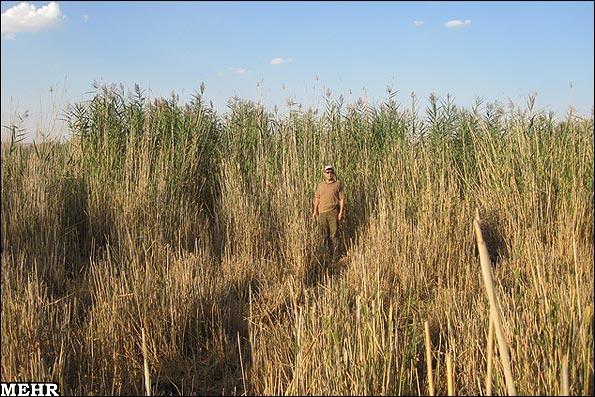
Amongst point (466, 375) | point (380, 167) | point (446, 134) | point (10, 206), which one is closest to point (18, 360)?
point (10, 206)

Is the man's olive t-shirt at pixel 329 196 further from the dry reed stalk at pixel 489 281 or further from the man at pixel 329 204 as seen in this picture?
the dry reed stalk at pixel 489 281

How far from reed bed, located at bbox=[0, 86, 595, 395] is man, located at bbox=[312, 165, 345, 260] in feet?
0.61

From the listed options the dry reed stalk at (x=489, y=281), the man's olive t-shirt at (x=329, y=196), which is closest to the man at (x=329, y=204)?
the man's olive t-shirt at (x=329, y=196)

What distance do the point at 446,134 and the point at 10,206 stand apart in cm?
545

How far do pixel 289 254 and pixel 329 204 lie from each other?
3.28ft

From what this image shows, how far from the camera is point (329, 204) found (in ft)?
19.4

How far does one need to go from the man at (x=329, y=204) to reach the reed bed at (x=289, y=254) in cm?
19

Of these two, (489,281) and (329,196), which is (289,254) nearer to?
(329,196)


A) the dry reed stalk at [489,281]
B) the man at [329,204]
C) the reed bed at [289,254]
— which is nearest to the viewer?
the dry reed stalk at [489,281]

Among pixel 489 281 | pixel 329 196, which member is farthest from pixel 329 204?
pixel 489 281

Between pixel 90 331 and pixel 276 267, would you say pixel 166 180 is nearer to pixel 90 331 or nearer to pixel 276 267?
pixel 276 267

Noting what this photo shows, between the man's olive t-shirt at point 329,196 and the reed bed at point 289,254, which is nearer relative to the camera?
the reed bed at point 289,254

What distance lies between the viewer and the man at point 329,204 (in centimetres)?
591

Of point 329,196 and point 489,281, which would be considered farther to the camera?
point 329,196
